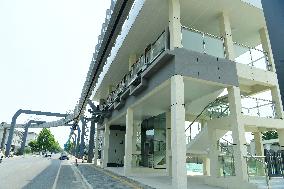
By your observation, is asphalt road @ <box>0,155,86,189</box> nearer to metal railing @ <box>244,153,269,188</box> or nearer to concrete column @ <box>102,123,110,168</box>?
concrete column @ <box>102,123,110,168</box>

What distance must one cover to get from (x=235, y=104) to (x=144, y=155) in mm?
13802

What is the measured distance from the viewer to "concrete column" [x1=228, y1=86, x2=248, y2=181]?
10095 millimetres

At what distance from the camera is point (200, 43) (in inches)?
449

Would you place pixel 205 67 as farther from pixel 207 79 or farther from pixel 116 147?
pixel 116 147

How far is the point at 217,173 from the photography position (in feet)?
36.3

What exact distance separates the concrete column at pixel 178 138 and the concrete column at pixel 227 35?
348 centimetres

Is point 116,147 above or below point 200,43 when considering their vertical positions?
below

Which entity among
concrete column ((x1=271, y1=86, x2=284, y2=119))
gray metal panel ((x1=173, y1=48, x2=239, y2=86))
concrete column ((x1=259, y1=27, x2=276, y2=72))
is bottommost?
concrete column ((x1=271, y1=86, x2=284, y2=119))

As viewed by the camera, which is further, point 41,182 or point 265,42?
point 265,42

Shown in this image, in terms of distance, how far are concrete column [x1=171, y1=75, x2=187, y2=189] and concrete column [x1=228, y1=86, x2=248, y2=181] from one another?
266 cm

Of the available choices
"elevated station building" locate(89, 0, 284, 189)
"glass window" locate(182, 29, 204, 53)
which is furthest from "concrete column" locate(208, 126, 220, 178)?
"glass window" locate(182, 29, 204, 53)

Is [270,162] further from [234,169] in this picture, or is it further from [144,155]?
[144,155]

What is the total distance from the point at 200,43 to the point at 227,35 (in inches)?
78.1

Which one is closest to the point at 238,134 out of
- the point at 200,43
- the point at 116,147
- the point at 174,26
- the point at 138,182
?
the point at 200,43
